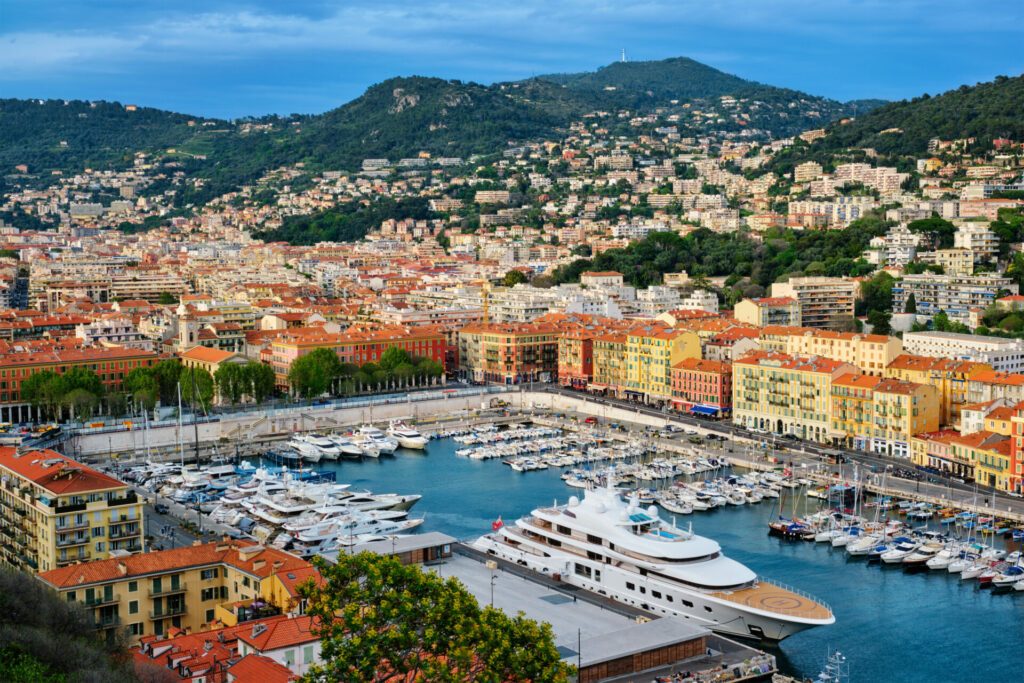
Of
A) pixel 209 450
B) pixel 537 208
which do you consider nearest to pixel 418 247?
pixel 537 208

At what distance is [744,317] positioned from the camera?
56.8 metres

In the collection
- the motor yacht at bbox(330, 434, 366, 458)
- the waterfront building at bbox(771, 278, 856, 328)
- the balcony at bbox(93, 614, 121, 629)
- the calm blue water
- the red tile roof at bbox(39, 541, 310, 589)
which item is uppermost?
the waterfront building at bbox(771, 278, 856, 328)

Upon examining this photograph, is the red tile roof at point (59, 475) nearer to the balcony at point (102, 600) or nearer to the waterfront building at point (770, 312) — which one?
the balcony at point (102, 600)

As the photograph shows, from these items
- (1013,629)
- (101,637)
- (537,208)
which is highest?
(537,208)

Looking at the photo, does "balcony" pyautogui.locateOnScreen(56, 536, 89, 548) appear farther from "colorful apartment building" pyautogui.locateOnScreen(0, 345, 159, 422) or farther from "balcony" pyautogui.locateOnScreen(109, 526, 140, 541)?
"colorful apartment building" pyautogui.locateOnScreen(0, 345, 159, 422)

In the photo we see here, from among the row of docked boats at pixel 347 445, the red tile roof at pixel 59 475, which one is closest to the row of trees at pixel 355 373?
the row of docked boats at pixel 347 445

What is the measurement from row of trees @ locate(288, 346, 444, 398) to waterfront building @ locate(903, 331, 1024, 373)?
19.2 m

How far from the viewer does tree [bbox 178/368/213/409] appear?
46.4m

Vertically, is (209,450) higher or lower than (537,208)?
lower

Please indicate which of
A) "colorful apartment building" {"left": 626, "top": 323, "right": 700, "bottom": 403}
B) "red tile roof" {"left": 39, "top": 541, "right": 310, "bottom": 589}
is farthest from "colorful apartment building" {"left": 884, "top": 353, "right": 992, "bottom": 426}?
"red tile roof" {"left": 39, "top": 541, "right": 310, "bottom": 589}

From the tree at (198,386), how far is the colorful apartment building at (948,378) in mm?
24027

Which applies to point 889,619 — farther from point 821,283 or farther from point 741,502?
point 821,283

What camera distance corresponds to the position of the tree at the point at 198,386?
152 ft

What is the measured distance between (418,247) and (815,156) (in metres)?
32.9
